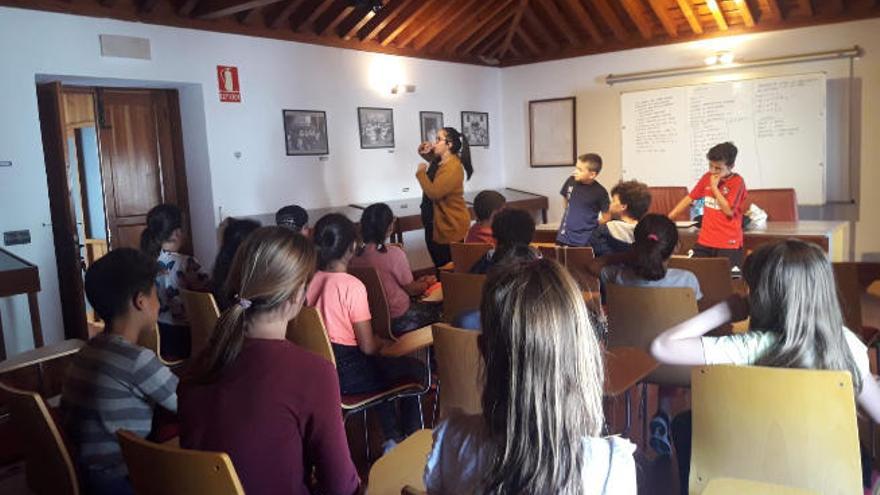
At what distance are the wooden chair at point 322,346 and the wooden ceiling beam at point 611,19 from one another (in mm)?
6094

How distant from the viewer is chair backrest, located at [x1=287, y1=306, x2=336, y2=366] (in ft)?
8.18

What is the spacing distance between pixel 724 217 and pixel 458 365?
342 centimetres

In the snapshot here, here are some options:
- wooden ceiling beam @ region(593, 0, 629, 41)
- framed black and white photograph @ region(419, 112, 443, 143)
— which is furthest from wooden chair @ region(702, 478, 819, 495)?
wooden ceiling beam @ region(593, 0, 629, 41)

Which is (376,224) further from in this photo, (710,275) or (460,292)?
(710,275)

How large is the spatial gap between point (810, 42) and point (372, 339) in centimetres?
642

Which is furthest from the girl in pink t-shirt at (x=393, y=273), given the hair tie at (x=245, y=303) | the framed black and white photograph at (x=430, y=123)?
the framed black and white photograph at (x=430, y=123)

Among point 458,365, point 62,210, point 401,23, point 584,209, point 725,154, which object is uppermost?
point 401,23

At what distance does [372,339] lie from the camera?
111 inches

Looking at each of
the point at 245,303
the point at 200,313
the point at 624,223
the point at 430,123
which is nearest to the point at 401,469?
the point at 245,303

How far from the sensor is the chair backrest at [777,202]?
696cm

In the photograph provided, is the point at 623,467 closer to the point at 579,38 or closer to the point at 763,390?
the point at 763,390

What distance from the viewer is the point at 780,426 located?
1.66 m

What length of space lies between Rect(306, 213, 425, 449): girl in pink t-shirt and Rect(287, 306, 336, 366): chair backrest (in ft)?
0.74

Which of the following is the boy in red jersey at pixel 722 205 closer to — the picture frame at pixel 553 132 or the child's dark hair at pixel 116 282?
the picture frame at pixel 553 132
